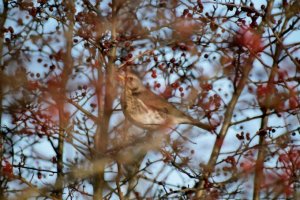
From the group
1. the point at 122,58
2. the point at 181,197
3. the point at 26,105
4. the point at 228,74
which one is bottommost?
the point at 181,197

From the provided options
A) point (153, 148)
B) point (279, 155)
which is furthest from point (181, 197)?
point (279, 155)

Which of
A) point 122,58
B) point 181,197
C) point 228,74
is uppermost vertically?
point 228,74

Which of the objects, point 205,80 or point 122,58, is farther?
point 205,80

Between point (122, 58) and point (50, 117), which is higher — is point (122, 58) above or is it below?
above

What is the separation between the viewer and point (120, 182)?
543cm

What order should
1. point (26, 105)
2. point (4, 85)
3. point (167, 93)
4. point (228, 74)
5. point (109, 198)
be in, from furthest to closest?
point (228, 74) < point (167, 93) < point (109, 198) < point (26, 105) < point (4, 85)

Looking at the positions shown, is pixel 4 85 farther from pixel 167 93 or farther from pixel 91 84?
pixel 167 93

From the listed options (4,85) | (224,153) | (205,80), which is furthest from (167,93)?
(4,85)

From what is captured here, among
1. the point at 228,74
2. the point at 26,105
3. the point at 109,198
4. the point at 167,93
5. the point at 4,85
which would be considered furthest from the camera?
the point at 228,74

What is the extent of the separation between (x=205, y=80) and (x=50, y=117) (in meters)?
1.84

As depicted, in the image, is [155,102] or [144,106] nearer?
[155,102]

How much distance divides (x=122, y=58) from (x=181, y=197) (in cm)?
142

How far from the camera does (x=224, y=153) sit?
5488mm

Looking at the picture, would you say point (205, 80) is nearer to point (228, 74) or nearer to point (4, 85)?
point (228, 74)
